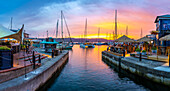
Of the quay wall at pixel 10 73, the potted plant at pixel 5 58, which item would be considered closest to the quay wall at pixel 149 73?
the quay wall at pixel 10 73

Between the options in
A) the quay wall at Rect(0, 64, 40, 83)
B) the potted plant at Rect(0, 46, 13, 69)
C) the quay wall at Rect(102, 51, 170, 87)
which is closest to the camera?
the quay wall at Rect(0, 64, 40, 83)

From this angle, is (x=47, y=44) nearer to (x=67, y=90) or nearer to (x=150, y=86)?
(x=67, y=90)

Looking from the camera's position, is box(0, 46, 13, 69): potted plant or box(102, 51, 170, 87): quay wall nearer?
box(0, 46, 13, 69): potted plant

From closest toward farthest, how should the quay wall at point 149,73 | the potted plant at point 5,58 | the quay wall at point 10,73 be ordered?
1. the quay wall at point 10,73
2. the potted plant at point 5,58
3. the quay wall at point 149,73

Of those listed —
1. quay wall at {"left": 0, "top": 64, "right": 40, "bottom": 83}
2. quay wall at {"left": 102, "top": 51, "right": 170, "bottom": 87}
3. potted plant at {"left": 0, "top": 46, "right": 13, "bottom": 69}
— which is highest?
potted plant at {"left": 0, "top": 46, "right": 13, "bottom": 69}

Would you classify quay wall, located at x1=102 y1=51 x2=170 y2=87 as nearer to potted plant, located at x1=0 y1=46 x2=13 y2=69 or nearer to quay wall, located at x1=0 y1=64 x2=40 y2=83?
quay wall, located at x1=0 y1=64 x2=40 y2=83

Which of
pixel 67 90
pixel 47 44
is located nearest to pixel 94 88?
pixel 67 90

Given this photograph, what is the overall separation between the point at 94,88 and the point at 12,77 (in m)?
7.30

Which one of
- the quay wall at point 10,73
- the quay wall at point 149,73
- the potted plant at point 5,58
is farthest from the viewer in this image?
the quay wall at point 149,73

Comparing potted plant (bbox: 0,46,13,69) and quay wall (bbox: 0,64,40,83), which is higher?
potted plant (bbox: 0,46,13,69)

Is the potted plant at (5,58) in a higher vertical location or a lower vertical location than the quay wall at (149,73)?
higher

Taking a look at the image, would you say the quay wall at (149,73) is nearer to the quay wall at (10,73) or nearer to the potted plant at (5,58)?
the quay wall at (10,73)

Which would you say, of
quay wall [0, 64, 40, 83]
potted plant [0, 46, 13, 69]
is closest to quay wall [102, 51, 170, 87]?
quay wall [0, 64, 40, 83]

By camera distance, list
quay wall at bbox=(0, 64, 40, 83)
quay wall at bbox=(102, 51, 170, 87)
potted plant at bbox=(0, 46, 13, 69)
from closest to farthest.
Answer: quay wall at bbox=(0, 64, 40, 83) → potted plant at bbox=(0, 46, 13, 69) → quay wall at bbox=(102, 51, 170, 87)
